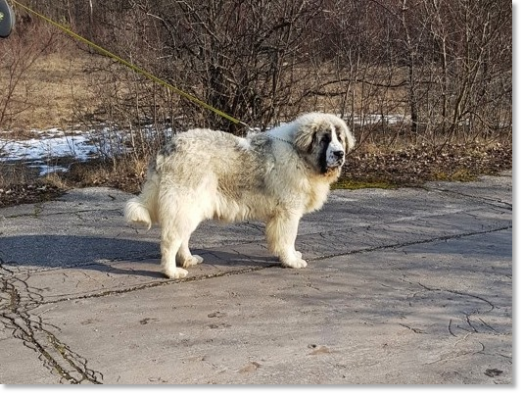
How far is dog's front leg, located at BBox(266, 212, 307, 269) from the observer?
6703 mm

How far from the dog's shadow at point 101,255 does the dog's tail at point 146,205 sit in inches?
26.6

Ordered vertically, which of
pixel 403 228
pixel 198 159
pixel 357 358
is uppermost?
pixel 198 159

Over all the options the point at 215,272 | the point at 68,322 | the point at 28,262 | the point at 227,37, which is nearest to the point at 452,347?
the point at 215,272

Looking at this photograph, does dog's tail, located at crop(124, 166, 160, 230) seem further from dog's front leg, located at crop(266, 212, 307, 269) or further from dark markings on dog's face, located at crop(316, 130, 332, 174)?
dark markings on dog's face, located at crop(316, 130, 332, 174)

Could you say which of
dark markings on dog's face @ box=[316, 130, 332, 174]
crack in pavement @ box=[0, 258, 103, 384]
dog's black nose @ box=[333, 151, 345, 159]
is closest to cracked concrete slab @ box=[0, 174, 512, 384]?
crack in pavement @ box=[0, 258, 103, 384]

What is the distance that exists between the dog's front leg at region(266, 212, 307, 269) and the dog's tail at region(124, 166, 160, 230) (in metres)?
1.28

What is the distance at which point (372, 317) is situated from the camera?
5.52m

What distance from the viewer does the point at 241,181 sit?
6.59m

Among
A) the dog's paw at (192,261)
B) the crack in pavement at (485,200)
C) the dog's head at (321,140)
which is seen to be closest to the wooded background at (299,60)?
the crack in pavement at (485,200)

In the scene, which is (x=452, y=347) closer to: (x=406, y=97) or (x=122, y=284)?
(x=122, y=284)

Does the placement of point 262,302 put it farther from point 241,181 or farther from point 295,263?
point 241,181

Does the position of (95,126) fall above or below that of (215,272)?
above

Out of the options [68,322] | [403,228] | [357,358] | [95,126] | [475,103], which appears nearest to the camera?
[357,358]

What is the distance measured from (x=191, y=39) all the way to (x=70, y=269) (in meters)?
6.18
